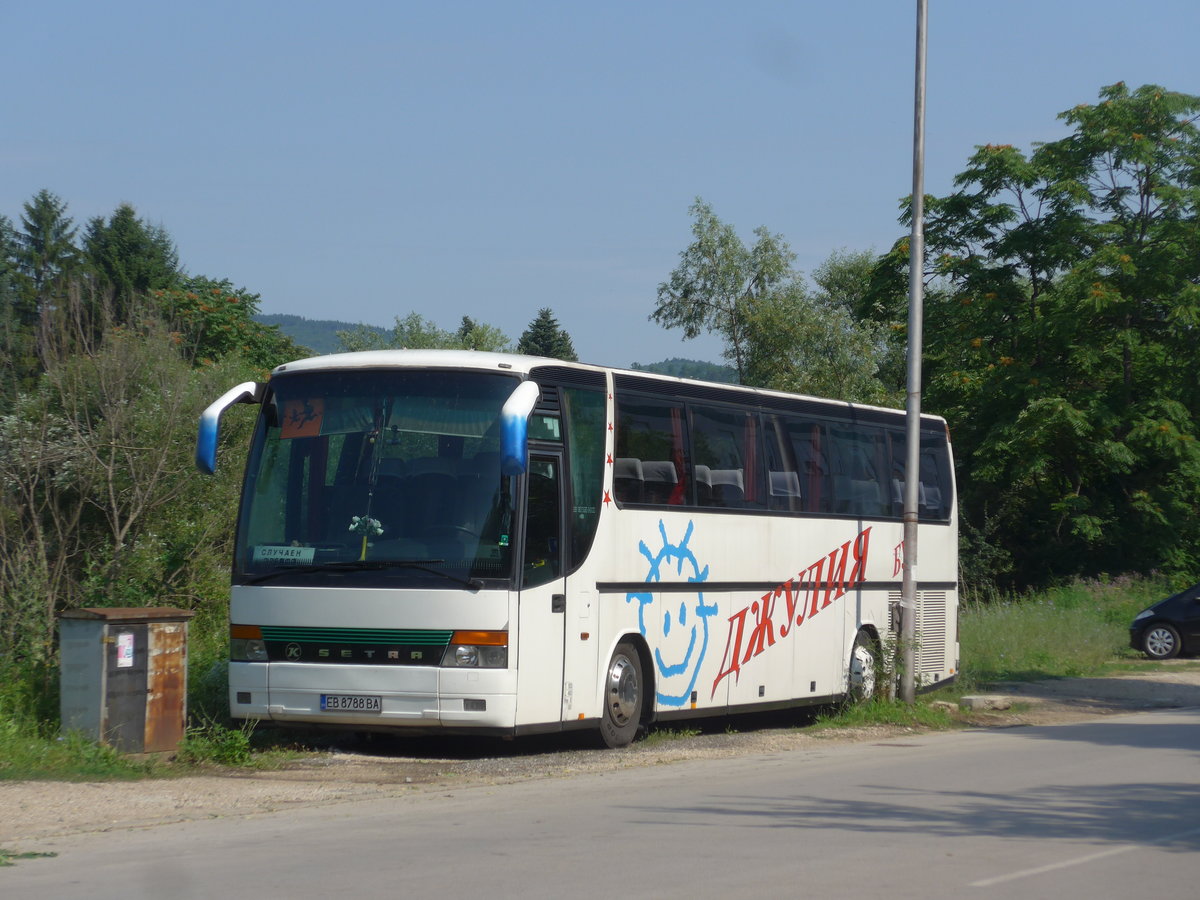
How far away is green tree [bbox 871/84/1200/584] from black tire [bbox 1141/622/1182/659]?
919 centimetres

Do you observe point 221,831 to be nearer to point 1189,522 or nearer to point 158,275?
point 1189,522

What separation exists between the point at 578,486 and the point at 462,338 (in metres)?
77.8

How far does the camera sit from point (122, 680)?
37.7 feet

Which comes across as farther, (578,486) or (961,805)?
(578,486)

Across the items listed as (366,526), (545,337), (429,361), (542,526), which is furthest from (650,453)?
(545,337)

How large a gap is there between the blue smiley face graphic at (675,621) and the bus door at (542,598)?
1.29m

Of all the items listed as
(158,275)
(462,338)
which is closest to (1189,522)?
(158,275)

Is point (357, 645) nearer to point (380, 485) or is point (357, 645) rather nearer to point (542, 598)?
point (380, 485)

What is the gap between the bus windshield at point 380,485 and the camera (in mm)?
12000

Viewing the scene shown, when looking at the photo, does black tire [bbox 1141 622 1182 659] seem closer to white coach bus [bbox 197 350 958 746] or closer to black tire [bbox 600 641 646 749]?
white coach bus [bbox 197 350 958 746]

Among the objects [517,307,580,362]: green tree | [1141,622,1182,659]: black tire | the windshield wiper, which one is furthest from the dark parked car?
[517,307,580,362]: green tree

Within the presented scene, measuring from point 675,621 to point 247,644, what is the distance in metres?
4.28

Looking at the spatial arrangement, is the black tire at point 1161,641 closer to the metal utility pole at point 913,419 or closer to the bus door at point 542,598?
the metal utility pole at point 913,419

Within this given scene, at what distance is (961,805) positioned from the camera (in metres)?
9.95
